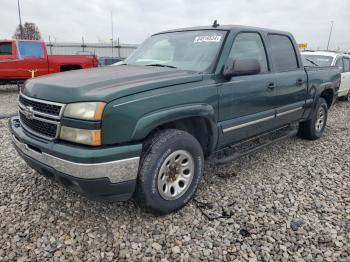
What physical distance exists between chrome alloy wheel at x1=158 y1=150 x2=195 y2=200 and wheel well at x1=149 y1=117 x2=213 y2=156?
0.29m

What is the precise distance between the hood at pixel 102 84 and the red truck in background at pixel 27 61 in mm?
8341

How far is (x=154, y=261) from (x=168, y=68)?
192 cm

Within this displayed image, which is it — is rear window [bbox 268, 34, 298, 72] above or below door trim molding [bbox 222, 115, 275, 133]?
above

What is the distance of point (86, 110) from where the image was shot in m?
2.20

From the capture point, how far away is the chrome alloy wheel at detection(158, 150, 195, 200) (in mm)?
2688

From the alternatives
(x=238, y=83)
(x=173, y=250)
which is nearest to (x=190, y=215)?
(x=173, y=250)

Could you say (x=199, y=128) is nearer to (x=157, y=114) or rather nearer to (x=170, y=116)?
(x=170, y=116)

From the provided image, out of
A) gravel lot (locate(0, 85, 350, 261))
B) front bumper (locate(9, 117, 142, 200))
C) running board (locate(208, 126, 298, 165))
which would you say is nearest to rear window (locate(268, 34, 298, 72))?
running board (locate(208, 126, 298, 165))

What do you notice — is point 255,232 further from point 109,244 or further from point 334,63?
point 334,63

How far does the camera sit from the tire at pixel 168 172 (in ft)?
8.22

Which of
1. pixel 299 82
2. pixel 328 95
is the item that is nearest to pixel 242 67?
pixel 299 82

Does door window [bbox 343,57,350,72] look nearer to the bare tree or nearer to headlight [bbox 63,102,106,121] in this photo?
headlight [bbox 63,102,106,121]

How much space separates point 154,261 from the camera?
89.6 inches

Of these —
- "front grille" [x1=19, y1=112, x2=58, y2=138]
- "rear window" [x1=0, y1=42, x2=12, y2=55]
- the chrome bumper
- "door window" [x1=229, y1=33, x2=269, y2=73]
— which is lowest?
the chrome bumper
